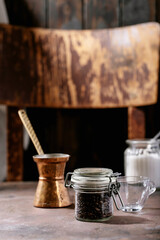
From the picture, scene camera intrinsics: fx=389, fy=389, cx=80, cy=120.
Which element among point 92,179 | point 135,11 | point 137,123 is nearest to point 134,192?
point 92,179

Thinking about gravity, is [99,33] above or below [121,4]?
below

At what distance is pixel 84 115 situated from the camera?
1.84m

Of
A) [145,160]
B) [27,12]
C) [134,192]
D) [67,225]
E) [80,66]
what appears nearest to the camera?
[67,225]

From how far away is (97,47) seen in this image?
1657 millimetres

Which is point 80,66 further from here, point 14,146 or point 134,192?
point 134,192

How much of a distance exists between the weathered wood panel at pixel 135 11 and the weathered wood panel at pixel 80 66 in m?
0.17

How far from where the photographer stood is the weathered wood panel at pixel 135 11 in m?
1.81

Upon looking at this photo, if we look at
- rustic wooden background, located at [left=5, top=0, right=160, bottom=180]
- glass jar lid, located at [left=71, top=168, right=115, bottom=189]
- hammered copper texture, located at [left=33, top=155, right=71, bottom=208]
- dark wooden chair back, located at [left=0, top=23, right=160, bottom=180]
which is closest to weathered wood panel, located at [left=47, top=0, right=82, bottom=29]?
rustic wooden background, located at [left=5, top=0, right=160, bottom=180]

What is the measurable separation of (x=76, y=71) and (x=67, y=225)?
962mm

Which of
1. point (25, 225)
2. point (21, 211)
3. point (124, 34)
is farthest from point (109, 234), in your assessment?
point (124, 34)

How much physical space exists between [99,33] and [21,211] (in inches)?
38.2

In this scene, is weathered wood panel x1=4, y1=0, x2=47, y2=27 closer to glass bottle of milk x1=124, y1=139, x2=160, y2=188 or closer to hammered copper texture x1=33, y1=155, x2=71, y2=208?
glass bottle of milk x1=124, y1=139, x2=160, y2=188

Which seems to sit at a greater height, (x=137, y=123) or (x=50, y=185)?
(x=137, y=123)

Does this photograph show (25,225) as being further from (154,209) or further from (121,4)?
(121,4)
